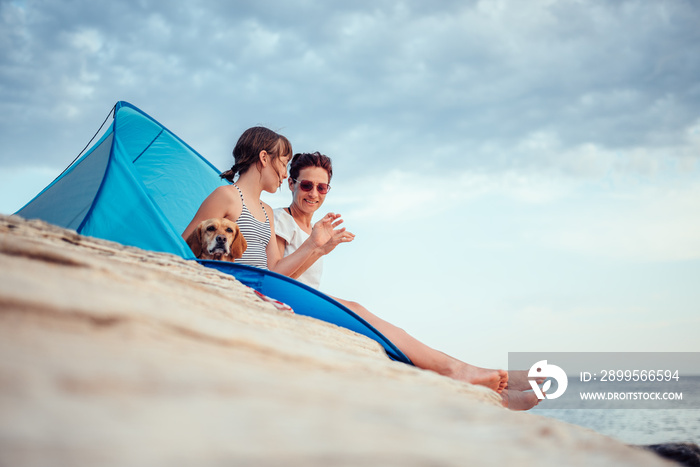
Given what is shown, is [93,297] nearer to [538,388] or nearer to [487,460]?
[487,460]

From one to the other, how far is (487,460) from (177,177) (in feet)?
17.4

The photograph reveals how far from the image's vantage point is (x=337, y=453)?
70 cm

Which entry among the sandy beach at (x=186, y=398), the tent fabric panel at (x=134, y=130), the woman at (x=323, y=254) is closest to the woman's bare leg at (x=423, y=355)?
the woman at (x=323, y=254)

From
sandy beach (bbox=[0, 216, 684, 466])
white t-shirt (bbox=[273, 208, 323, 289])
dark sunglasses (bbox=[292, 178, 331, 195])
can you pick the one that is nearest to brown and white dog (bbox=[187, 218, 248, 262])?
white t-shirt (bbox=[273, 208, 323, 289])

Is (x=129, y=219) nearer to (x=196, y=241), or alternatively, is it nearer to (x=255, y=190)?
(x=196, y=241)

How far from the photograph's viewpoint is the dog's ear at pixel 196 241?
3.48m

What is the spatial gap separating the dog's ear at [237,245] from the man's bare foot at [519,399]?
→ 80.3 inches

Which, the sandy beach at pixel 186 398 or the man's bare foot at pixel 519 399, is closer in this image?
the sandy beach at pixel 186 398

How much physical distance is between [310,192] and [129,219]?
1.56m

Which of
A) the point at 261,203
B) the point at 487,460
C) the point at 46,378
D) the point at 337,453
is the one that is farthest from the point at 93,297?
the point at 261,203

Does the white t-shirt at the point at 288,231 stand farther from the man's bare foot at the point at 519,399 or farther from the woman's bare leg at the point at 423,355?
the man's bare foot at the point at 519,399

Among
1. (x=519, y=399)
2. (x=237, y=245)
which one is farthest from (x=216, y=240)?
(x=519, y=399)

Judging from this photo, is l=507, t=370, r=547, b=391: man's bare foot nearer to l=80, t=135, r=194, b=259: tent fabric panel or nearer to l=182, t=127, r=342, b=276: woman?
l=182, t=127, r=342, b=276: woman

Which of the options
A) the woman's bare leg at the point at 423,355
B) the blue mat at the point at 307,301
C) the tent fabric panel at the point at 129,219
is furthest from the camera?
the tent fabric panel at the point at 129,219
